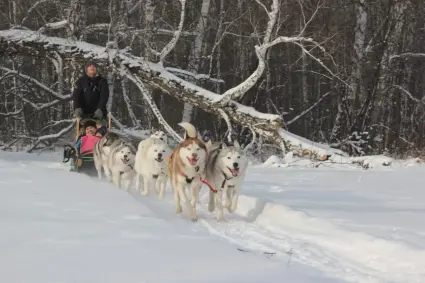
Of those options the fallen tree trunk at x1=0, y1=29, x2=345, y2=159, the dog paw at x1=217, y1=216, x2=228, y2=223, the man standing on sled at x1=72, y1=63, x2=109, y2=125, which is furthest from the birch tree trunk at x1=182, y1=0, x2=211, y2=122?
the dog paw at x1=217, y1=216, x2=228, y2=223

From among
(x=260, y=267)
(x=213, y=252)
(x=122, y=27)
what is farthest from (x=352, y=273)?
(x=122, y=27)

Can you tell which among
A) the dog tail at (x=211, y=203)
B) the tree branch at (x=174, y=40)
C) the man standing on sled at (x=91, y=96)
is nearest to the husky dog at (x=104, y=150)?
the man standing on sled at (x=91, y=96)

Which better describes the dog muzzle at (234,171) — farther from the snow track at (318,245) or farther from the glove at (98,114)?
the glove at (98,114)

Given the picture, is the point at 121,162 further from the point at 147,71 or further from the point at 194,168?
the point at 147,71

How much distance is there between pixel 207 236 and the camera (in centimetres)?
448

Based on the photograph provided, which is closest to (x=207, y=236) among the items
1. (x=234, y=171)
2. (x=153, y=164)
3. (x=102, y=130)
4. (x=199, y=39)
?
(x=234, y=171)

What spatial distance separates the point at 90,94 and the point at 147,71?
2.00 meters

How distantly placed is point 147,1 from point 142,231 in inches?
333

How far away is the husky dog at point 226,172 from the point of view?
5.44 meters

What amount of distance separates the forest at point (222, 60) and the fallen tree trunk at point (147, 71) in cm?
2

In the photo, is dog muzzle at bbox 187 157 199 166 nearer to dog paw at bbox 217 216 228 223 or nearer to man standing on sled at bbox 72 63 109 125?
dog paw at bbox 217 216 228 223

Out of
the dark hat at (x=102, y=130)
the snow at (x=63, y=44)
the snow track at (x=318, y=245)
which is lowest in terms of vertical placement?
the snow track at (x=318, y=245)

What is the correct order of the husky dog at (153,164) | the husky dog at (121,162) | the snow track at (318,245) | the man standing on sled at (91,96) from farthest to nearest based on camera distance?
the man standing on sled at (91,96), the husky dog at (121,162), the husky dog at (153,164), the snow track at (318,245)

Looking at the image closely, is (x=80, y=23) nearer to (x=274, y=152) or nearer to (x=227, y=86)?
(x=274, y=152)
